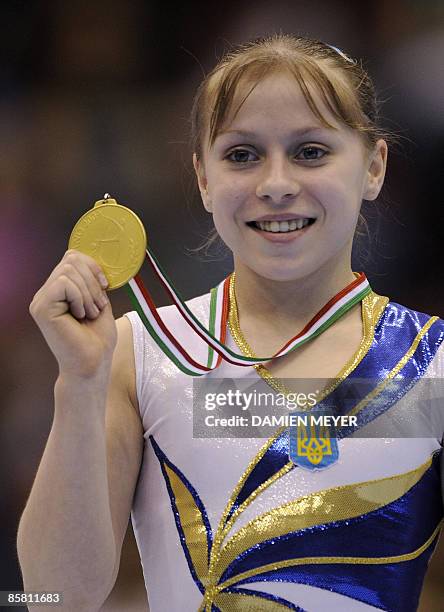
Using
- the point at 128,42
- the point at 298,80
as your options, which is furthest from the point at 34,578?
the point at 128,42

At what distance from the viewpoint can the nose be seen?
1322 mm

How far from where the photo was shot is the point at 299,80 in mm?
1354

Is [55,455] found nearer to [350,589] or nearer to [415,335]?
[350,589]

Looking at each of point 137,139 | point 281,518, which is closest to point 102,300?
point 281,518

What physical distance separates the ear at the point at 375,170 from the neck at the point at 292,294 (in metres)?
0.13

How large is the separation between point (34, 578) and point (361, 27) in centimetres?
186

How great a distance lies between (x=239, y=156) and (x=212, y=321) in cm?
29

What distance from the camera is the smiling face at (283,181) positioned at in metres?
1.34

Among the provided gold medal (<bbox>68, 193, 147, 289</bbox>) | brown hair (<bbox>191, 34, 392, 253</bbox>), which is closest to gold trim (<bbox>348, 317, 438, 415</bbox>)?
brown hair (<bbox>191, 34, 392, 253</bbox>)

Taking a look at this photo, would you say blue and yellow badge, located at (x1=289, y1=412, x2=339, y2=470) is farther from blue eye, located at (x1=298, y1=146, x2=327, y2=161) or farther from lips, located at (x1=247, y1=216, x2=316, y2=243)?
blue eye, located at (x1=298, y1=146, x2=327, y2=161)

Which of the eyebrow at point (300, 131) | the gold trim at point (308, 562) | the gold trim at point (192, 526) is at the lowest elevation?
the gold trim at point (308, 562)

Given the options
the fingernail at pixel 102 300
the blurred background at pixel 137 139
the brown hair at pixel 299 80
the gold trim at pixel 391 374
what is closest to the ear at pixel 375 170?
the brown hair at pixel 299 80

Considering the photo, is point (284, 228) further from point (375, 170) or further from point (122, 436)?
point (122, 436)

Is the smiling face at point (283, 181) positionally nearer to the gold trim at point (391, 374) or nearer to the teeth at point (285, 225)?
the teeth at point (285, 225)
